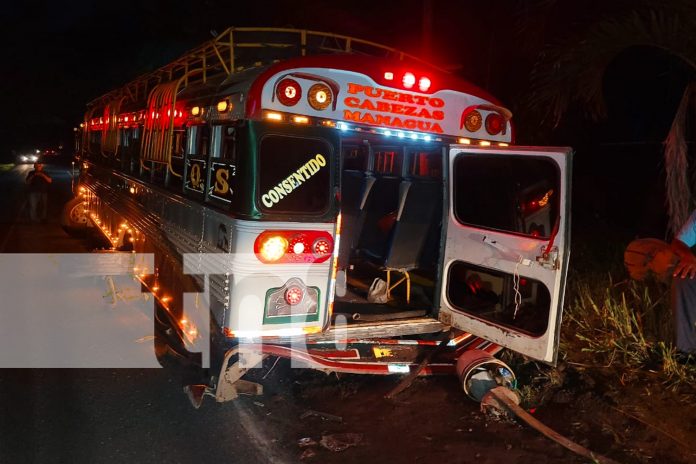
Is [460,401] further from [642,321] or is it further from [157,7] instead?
[157,7]

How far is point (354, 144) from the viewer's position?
6750mm

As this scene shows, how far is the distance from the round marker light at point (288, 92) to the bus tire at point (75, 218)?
10.2 meters

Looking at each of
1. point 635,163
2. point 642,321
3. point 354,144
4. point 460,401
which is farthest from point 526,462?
point 635,163

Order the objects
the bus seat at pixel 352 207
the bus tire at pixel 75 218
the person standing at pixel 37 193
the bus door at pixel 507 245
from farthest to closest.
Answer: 1. the person standing at pixel 37 193
2. the bus tire at pixel 75 218
3. the bus seat at pixel 352 207
4. the bus door at pixel 507 245

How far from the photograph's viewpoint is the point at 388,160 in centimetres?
650

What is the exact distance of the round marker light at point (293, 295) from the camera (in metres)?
4.25

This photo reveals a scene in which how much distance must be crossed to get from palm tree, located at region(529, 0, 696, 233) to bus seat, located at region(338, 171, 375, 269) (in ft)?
6.72

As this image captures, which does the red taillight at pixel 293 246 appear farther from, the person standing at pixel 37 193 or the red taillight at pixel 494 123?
the person standing at pixel 37 193

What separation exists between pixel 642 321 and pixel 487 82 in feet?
21.0

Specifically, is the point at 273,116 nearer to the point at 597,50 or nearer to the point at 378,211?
the point at 378,211

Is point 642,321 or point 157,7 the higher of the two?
point 157,7

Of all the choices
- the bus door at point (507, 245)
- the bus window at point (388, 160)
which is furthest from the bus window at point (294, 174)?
the bus window at point (388, 160)

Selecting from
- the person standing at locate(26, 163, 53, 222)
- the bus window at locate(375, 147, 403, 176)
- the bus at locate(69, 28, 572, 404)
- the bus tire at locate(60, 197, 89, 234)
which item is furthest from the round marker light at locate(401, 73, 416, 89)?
the person standing at locate(26, 163, 53, 222)

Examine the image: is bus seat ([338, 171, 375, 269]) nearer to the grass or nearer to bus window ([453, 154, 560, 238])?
bus window ([453, 154, 560, 238])
